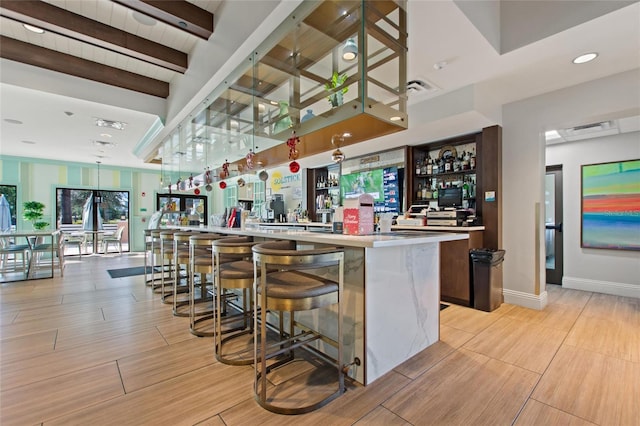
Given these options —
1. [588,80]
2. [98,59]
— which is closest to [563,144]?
[588,80]

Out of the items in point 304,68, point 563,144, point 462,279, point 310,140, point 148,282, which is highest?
point 304,68

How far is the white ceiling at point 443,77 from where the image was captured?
2.21 meters

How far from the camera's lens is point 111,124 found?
506 centimetres

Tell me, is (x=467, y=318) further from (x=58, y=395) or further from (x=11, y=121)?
(x=11, y=121)

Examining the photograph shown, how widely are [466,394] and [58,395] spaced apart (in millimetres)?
2490

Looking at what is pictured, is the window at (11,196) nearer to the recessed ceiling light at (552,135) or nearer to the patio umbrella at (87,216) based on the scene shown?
the patio umbrella at (87,216)

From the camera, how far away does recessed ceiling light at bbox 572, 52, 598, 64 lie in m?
2.55

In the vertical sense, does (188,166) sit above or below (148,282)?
above

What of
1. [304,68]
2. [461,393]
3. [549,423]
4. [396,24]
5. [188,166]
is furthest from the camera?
[188,166]

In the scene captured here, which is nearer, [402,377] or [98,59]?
[402,377]

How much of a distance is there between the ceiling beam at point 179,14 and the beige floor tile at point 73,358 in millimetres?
2908

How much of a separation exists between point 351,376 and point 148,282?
13.5 ft

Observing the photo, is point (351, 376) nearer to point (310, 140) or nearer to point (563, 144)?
point (310, 140)

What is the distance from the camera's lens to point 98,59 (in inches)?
149
